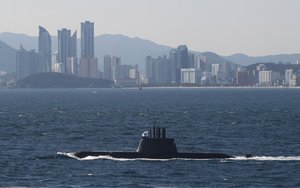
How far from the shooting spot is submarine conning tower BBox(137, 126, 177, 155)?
63531mm

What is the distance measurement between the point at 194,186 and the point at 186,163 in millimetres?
10264

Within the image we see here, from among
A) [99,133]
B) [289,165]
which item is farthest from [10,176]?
[99,133]

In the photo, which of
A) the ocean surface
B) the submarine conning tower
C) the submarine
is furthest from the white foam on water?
the submarine conning tower

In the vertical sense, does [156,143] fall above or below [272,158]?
above

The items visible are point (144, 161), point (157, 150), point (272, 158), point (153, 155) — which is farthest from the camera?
point (272, 158)

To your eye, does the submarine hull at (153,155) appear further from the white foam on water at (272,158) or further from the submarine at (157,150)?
the white foam on water at (272,158)

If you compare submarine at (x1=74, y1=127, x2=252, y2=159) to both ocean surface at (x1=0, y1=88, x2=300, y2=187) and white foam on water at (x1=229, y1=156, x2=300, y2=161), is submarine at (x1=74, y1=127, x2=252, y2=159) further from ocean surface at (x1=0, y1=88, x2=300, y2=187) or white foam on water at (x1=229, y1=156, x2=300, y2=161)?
white foam on water at (x1=229, y1=156, x2=300, y2=161)

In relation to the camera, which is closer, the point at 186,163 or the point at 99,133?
the point at 186,163

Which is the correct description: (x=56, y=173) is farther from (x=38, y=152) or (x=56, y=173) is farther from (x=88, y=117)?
(x=88, y=117)

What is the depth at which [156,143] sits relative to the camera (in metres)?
63.7

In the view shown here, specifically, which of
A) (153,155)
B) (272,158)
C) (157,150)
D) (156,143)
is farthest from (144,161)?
(272,158)

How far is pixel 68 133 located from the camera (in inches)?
3925

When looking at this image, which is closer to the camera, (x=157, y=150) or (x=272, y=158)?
(x=157, y=150)

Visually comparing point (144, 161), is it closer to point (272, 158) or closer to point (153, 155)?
point (153, 155)
